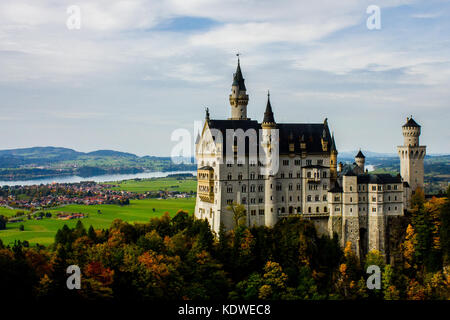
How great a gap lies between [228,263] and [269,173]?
14.2 m

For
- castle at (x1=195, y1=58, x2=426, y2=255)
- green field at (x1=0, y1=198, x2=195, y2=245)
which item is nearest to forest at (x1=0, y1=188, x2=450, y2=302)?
castle at (x1=195, y1=58, x2=426, y2=255)

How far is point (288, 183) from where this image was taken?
80.1 meters

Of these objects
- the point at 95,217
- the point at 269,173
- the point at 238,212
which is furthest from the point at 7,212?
the point at 269,173

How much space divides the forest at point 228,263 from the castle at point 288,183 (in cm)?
230

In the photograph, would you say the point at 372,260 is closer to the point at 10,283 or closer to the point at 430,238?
the point at 430,238

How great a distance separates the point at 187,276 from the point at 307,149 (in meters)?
26.6

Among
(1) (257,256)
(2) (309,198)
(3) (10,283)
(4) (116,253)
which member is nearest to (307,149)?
(2) (309,198)

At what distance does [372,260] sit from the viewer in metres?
77.8

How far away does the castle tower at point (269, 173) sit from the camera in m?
77.8

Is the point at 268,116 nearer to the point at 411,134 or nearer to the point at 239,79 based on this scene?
the point at 239,79

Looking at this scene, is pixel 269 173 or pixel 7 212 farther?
pixel 7 212

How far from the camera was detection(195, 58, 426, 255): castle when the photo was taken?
76.8 m

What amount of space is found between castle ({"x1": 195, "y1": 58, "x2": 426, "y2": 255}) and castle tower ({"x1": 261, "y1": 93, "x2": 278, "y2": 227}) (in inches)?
5.6

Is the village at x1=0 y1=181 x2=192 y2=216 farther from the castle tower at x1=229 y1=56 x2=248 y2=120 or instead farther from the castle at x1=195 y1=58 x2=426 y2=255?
the castle at x1=195 y1=58 x2=426 y2=255
